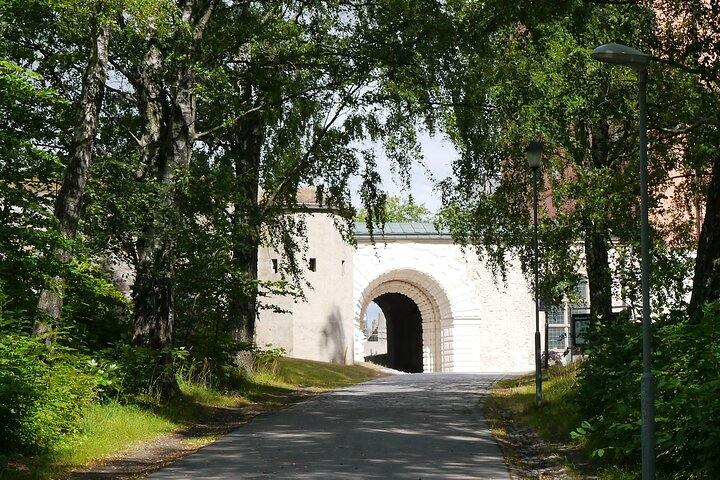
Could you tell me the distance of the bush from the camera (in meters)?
11.0

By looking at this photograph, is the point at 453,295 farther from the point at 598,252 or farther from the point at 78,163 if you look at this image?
the point at 78,163

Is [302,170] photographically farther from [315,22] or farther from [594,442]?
[594,442]

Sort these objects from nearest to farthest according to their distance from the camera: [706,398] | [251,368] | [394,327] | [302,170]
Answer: [706,398]
[302,170]
[251,368]
[394,327]

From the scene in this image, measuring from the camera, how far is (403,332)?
189 ft

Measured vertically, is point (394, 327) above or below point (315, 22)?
below

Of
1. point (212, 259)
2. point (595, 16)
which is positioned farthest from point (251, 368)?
point (595, 16)

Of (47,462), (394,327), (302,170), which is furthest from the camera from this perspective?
(394,327)

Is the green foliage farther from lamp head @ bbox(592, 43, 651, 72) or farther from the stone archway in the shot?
the stone archway

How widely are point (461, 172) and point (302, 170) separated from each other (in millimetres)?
3673

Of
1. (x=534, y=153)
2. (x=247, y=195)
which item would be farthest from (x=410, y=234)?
(x=534, y=153)

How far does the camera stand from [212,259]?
59.9 ft

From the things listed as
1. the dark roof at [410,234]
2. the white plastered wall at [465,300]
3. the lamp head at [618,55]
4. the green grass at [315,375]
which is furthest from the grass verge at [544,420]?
the white plastered wall at [465,300]

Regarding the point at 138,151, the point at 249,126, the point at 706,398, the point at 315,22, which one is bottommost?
the point at 706,398

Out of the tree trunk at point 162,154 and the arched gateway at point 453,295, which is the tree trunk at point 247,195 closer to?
the tree trunk at point 162,154
